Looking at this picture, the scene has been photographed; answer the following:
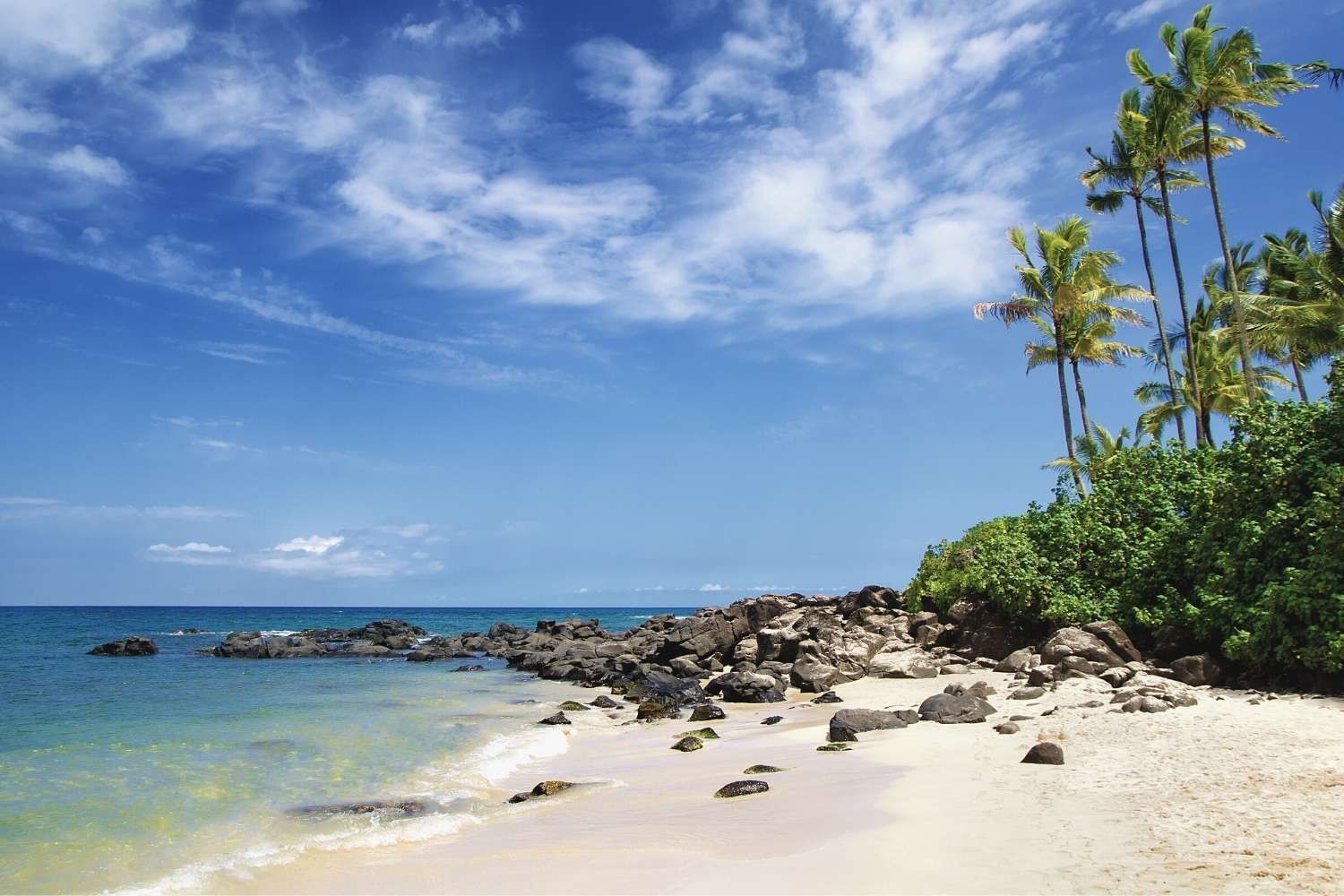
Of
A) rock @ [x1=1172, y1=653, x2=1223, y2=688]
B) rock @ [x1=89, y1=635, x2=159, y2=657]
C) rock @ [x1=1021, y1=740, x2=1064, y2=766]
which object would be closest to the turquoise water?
rock @ [x1=1021, y1=740, x2=1064, y2=766]

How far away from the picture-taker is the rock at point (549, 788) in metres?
10.8

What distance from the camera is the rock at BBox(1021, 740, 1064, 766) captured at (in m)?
8.88

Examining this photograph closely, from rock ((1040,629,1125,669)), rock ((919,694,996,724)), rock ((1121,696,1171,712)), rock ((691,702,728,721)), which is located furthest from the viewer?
rock ((691,702,728,721))

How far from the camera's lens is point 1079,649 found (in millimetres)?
14805

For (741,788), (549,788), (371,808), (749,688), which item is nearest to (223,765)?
(371,808)

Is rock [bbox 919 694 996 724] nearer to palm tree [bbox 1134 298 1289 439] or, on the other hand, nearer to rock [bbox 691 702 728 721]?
rock [bbox 691 702 728 721]

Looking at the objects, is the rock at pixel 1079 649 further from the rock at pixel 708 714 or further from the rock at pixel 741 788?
the rock at pixel 741 788

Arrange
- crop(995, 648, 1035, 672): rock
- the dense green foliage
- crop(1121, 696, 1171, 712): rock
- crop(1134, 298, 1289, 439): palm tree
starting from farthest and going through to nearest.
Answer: crop(1134, 298, 1289, 439): palm tree, crop(995, 648, 1035, 672): rock, the dense green foliage, crop(1121, 696, 1171, 712): rock

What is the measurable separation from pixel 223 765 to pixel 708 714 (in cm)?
926

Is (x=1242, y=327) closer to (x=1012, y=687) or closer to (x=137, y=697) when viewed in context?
(x=1012, y=687)

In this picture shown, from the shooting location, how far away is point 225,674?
31.5 meters

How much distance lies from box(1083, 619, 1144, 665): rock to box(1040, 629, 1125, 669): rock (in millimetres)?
130

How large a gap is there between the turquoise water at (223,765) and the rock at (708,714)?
127 inches

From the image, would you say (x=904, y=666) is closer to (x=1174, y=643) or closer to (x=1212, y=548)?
(x=1174, y=643)
